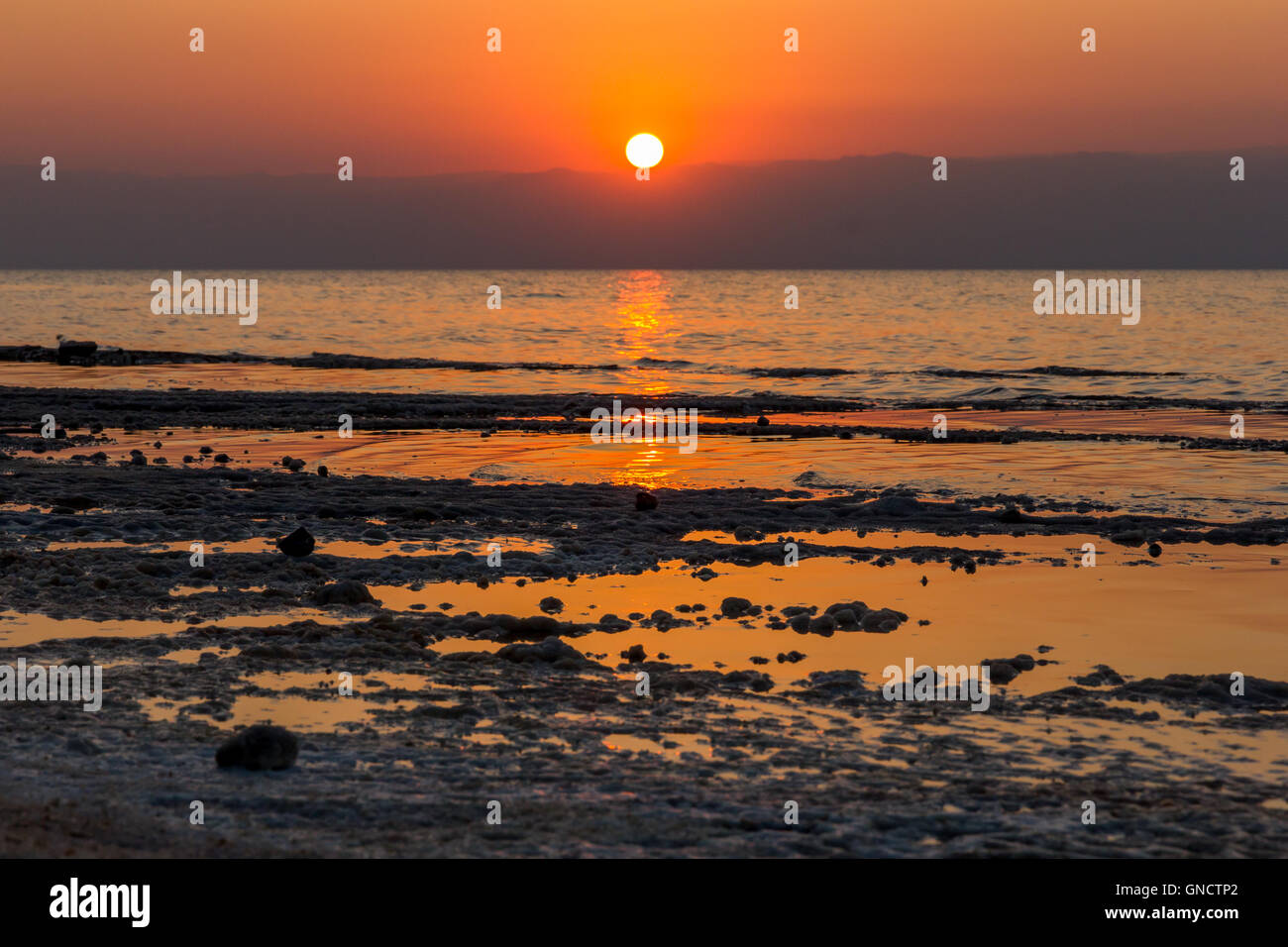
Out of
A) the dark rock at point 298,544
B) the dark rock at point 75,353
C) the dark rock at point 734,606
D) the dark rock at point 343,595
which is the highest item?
the dark rock at point 75,353

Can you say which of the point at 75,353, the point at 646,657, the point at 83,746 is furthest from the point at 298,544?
the point at 75,353

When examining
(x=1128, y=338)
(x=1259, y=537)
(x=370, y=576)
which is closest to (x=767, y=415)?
(x=1259, y=537)

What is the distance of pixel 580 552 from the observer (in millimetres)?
12391

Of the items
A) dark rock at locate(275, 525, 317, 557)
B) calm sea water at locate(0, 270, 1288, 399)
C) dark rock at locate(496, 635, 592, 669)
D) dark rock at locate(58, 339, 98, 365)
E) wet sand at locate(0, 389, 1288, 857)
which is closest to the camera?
wet sand at locate(0, 389, 1288, 857)

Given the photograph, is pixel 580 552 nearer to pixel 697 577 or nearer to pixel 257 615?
pixel 697 577

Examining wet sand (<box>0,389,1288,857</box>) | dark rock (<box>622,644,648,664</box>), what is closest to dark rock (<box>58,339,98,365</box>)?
wet sand (<box>0,389,1288,857</box>)

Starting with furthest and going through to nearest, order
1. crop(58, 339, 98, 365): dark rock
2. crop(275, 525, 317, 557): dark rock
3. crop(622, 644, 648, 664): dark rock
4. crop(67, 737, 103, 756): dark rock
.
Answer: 1. crop(58, 339, 98, 365): dark rock
2. crop(275, 525, 317, 557): dark rock
3. crop(622, 644, 648, 664): dark rock
4. crop(67, 737, 103, 756): dark rock

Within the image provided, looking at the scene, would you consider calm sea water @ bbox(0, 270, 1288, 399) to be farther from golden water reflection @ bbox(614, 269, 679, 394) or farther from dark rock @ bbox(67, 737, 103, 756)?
dark rock @ bbox(67, 737, 103, 756)

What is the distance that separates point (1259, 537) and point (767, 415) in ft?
53.8

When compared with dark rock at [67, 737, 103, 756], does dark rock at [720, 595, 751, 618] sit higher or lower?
higher

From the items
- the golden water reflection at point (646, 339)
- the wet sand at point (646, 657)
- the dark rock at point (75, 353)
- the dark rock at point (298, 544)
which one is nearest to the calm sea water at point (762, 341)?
the golden water reflection at point (646, 339)

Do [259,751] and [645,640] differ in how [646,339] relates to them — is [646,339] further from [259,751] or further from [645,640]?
[259,751]

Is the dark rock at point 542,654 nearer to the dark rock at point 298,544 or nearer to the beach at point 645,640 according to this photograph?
the beach at point 645,640

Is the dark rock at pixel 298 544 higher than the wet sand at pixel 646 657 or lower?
A: higher
